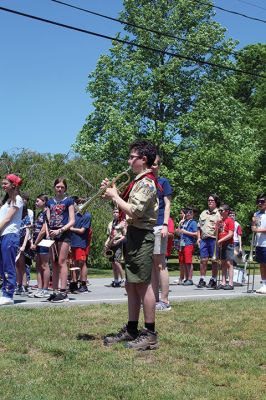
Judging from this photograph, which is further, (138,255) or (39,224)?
(39,224)

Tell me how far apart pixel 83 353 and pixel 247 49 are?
128 ft

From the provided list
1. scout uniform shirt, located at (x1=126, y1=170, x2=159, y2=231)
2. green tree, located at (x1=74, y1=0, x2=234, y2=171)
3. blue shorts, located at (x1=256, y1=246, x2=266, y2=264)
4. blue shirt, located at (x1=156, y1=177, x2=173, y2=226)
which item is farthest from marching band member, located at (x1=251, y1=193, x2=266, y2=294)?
green tree, located at (x1=74, y1=0, x2=234, y2=171)

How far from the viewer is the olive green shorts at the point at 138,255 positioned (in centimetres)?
579

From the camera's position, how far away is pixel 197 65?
103ft

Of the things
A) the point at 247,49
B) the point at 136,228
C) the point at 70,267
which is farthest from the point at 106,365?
the point at 247,49

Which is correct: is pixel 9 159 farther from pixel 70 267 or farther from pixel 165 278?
pixel 165 278

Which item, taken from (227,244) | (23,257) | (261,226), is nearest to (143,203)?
(261,226)

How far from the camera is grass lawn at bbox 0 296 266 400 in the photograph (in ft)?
14.8

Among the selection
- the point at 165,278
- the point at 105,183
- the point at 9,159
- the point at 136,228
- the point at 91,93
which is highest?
the point at 91,93

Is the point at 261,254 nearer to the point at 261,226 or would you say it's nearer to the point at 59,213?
the point at 261,226

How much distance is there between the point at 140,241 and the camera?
5.87 metres

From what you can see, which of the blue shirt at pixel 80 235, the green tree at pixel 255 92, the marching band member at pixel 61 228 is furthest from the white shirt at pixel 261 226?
the green tree at pixel 255 92

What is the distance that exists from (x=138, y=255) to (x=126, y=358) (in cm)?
100

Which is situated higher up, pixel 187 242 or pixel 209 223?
pixel 209 223
